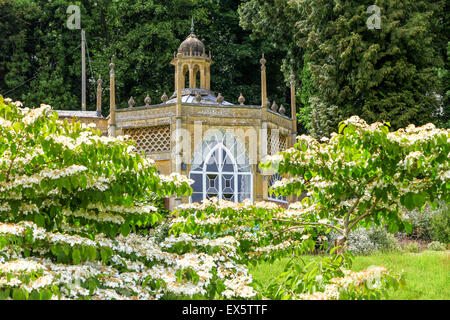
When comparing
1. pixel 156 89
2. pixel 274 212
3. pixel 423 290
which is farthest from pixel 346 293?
pixel 156 89

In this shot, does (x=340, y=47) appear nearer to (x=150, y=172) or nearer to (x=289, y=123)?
(x=289, y=123)

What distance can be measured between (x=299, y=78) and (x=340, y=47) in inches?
234

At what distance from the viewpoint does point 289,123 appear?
899 inches

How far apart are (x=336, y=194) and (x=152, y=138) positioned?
1373 cm

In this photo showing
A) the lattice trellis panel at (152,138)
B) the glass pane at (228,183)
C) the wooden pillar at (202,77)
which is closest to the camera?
the glass pane at (228,183)

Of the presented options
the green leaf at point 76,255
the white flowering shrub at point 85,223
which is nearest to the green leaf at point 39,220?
the white flowering shrub at point 85,223

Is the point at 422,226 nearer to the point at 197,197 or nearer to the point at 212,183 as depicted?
the point at 212,183

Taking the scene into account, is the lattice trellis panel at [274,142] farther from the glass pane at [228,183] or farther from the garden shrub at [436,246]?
the garden shrub at [436,246]

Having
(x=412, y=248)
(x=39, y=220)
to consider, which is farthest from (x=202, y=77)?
(x=39, y=220)

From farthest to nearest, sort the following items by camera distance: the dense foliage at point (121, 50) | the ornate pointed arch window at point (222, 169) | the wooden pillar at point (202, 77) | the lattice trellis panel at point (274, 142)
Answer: the dense foliage at point (121, 50)
the wooden pillar at point (202, 77)
the lattice trellis panel at point (274, 142)
the ornate pointed arch window at point (222, 169)

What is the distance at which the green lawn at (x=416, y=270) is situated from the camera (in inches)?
425

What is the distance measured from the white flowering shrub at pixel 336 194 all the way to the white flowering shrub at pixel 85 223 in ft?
2.93

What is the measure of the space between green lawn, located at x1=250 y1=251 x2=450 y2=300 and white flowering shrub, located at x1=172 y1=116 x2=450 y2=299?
60.9 inches

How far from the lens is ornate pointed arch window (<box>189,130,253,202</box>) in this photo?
67.5 feet
